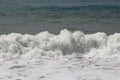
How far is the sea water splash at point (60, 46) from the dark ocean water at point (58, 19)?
384 centimetres

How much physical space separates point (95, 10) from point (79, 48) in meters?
13.0

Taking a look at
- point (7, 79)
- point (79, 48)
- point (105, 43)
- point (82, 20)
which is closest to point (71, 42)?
point (79, 48)

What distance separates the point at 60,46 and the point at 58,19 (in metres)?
8.78

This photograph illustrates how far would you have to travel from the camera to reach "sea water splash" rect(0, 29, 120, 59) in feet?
38.1

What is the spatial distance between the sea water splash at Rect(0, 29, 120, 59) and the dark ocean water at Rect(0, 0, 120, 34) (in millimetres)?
3842

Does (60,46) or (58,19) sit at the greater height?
(58,19)

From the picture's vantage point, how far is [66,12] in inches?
949

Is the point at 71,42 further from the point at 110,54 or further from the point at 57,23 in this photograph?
the point at 57,23

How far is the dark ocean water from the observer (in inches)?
695

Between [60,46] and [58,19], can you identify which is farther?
[58,19]

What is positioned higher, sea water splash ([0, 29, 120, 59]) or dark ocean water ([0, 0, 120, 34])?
dark ocean water ([0, 0, 120, 34])

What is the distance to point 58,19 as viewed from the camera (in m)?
20.9

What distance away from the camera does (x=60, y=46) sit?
12.2 metres

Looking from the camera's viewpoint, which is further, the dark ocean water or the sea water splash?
the dark ocean water
